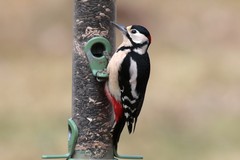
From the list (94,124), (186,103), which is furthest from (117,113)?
(186,103)

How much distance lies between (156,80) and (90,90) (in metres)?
9.23

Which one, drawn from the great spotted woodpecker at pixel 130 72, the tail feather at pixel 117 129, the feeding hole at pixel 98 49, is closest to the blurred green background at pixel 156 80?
the tail feather at pixel 117 129


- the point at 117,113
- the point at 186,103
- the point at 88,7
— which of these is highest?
the point at 88,7

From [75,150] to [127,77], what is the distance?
30.0 inches

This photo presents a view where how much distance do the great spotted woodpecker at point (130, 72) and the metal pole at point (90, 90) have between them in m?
0.24

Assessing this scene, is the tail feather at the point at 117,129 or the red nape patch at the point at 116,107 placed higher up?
the red nape patch at the point at 116,107

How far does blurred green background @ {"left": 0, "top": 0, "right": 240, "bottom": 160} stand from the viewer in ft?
51.7

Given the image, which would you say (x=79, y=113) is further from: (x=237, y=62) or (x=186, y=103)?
(x=237, y=62)

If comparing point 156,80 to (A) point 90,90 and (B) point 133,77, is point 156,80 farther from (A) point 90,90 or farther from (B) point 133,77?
(B) point 133,77

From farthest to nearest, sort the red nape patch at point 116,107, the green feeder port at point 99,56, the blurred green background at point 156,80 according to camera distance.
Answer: the blurred green background at point 156,80 → the green feeder port at point 99,56 → the red nape patch at point 116,107

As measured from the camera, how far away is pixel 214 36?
73.9 ft

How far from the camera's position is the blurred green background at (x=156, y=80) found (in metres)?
15.8

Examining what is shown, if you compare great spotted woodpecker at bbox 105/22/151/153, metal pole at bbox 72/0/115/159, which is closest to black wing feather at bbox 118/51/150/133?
great spotted woodpecker at bbox 105/22/151/153

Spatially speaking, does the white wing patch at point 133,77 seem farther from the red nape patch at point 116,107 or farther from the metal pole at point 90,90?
the metal pole at point 90,90
